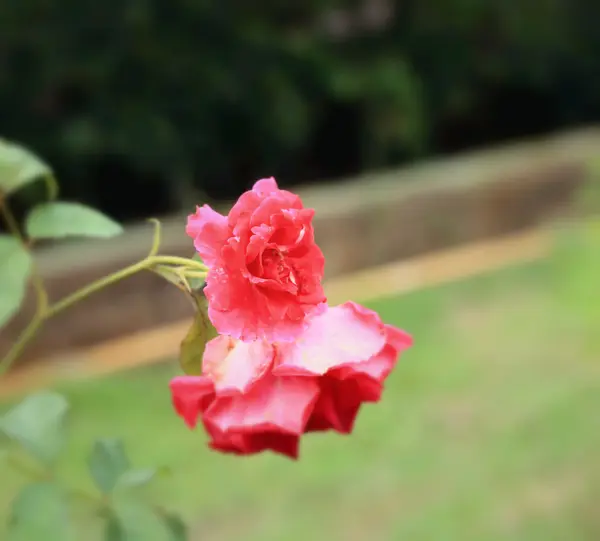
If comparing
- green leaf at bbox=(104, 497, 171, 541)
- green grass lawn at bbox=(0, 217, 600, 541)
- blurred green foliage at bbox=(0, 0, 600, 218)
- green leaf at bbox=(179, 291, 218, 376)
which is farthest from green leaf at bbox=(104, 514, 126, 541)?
blurred green foliage at bbox=(0, 0, 600, 218)

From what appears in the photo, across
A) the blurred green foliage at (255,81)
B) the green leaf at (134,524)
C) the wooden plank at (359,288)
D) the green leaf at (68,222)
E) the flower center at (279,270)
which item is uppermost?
the flower center at (279,270)

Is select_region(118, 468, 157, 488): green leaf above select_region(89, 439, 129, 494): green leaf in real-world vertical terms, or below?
below

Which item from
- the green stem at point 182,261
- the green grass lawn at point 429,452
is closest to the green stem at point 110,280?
the green stem at point 182,261

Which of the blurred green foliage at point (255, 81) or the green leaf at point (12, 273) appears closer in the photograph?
the green leaf at point (12, 273)

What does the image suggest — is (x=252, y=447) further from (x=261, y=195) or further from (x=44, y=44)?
(x=44, y=44)

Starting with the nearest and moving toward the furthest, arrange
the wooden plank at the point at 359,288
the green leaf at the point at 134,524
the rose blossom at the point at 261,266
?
the rose blossom at the point at 261,266 → the green leaf at the point at 134,524 → the wooden plank at the point at 359,288

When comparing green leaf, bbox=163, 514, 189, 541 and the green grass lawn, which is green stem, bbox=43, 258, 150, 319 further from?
the green grass lawn

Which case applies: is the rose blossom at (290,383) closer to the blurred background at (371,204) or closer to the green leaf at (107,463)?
the green leaf at (107,463)
